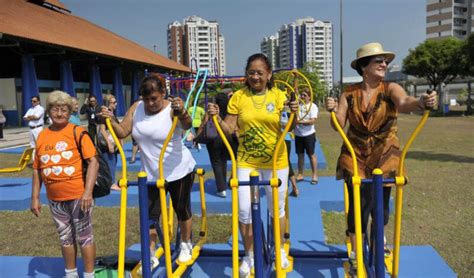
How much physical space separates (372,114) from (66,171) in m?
2.16

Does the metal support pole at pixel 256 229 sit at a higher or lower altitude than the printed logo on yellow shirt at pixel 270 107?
lower

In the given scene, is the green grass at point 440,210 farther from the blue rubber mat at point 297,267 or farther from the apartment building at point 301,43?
the apartment building at point 301,43

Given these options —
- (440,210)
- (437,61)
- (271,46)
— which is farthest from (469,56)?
(440,210)

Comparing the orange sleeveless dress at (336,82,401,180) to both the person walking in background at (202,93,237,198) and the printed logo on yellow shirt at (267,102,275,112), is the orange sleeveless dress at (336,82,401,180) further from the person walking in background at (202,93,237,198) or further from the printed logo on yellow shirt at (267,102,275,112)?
the person walking in background at (202,93,237,198)

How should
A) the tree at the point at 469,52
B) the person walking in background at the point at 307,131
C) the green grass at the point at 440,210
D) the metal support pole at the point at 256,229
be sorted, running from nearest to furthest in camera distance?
the metal support pole at the point at 256,229 → the green grass at the point at 440,210 → the person walking in background at the point at 307,131 → the tree at the point at 469,52

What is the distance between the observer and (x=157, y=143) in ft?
10.5

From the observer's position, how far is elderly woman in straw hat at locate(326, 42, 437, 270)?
2922 millimetres

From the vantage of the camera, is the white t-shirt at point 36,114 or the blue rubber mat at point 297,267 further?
the white t-shirt at point 36,114

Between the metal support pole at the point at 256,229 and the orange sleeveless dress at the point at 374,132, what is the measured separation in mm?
753

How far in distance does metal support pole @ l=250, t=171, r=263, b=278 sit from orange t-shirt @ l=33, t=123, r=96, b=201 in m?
1.22

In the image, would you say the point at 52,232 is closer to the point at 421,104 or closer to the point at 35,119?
the point at 421,104

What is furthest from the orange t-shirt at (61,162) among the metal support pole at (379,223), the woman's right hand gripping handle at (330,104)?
the metal support pole at (379,223)

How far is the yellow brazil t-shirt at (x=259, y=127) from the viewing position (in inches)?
121

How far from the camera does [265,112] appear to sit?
305 cm
